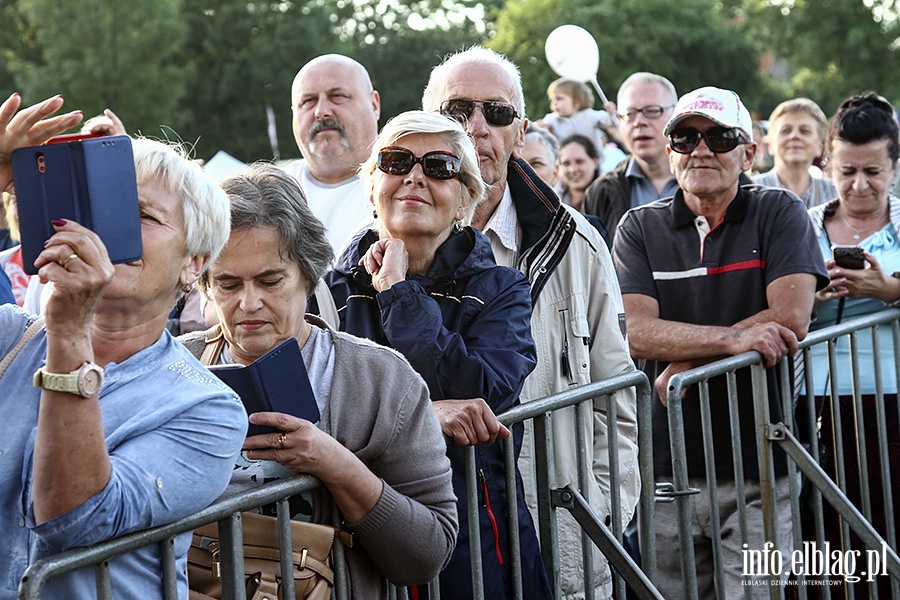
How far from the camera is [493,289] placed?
3422 mm

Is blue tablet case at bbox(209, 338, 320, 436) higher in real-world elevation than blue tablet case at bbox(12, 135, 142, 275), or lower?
lower

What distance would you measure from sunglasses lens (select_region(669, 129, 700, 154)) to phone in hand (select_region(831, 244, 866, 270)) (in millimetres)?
816

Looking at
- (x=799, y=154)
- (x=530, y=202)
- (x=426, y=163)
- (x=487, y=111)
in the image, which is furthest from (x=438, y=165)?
(x=799, y=154)

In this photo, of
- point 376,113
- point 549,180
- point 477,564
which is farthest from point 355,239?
point 549,180

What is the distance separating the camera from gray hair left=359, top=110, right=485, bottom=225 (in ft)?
11.7

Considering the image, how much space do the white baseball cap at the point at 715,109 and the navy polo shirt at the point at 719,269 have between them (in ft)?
0.87

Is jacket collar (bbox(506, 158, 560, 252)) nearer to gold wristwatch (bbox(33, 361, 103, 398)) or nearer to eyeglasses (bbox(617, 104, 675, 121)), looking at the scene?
gold wristwatch (bbox(33, 361, 103, 398))

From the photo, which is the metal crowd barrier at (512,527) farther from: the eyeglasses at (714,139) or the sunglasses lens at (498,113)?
the eyeglasses at (714,139)

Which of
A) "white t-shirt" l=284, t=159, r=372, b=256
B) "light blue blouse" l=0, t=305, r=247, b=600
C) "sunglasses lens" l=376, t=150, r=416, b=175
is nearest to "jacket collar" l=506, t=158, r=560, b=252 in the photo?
"sunglasses lens" l=376, t=150, r=416, b=175

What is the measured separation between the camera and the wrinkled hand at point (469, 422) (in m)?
3.09

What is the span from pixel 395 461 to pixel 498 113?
1.86 meters

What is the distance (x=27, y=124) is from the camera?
2.75m

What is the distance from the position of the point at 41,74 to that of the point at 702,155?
119 ft

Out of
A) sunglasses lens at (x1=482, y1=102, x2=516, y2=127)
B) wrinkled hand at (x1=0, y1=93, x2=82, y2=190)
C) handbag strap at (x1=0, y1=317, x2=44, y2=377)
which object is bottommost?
handbag strap at (x1=0, y1=317, x2=44, y2=377)
